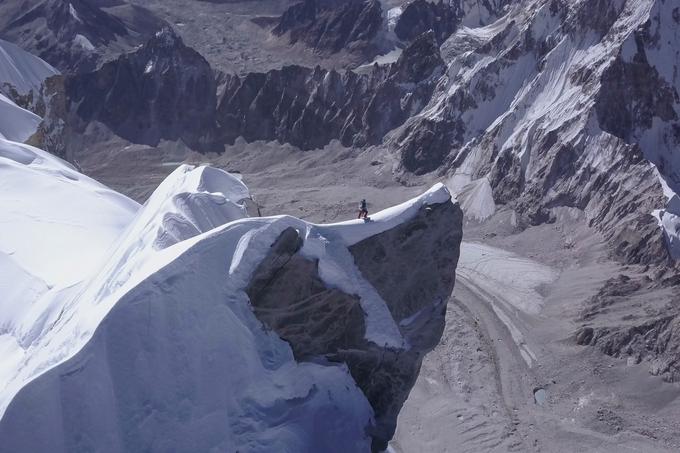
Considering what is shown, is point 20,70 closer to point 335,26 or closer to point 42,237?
point 42,237

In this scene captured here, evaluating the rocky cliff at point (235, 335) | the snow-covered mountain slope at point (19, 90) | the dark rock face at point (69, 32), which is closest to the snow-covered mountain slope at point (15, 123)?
the snow-covered mountain slope at point (19, 90)

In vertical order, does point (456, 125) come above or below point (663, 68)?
below

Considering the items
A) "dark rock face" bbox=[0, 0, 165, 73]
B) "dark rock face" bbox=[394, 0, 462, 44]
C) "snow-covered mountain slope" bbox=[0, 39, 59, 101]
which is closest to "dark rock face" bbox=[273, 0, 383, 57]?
"dark rock face" bbox=[394, 0, 462, 44]

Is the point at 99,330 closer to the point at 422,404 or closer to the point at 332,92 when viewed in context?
the point at 422,404

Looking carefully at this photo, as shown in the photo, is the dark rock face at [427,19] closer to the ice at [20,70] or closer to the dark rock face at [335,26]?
the dark rock face at [335,26]

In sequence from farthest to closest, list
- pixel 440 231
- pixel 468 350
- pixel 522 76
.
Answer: pixel 522 76 < pixel 468 350 < pixel 440 231

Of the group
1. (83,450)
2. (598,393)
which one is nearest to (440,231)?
(83,450)

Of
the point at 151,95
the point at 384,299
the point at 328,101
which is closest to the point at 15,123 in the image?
the point at 384,299
